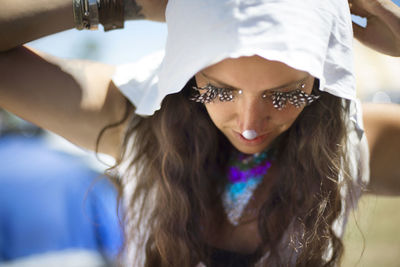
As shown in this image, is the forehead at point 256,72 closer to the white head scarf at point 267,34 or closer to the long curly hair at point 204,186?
the white head scarf at point 267,34

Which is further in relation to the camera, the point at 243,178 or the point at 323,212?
the point at 243,178

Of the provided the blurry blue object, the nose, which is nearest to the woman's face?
the nose

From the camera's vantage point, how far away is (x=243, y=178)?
1.53 m

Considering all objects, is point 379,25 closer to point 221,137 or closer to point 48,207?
point 221,137

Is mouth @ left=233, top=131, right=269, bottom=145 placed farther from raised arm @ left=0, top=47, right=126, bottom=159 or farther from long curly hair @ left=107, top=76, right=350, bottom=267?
raised arm @ left=0, top=47, right=126, bottom=159

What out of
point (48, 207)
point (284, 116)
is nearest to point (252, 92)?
point (284, 116)

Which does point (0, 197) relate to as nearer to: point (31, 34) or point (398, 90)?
point (31, 34)

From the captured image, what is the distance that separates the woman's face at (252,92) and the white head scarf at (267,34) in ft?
0.26

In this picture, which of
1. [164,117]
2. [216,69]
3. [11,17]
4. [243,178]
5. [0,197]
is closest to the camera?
[216,69]

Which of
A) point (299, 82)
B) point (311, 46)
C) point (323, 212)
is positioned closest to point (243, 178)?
point (323, 212)

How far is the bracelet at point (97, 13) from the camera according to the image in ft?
4.19

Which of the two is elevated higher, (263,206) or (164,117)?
(164,117)

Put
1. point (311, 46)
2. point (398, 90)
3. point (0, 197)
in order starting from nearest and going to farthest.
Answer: point (311, 46) < point (0, 197) < point (398, 90)

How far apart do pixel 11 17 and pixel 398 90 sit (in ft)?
8.02
